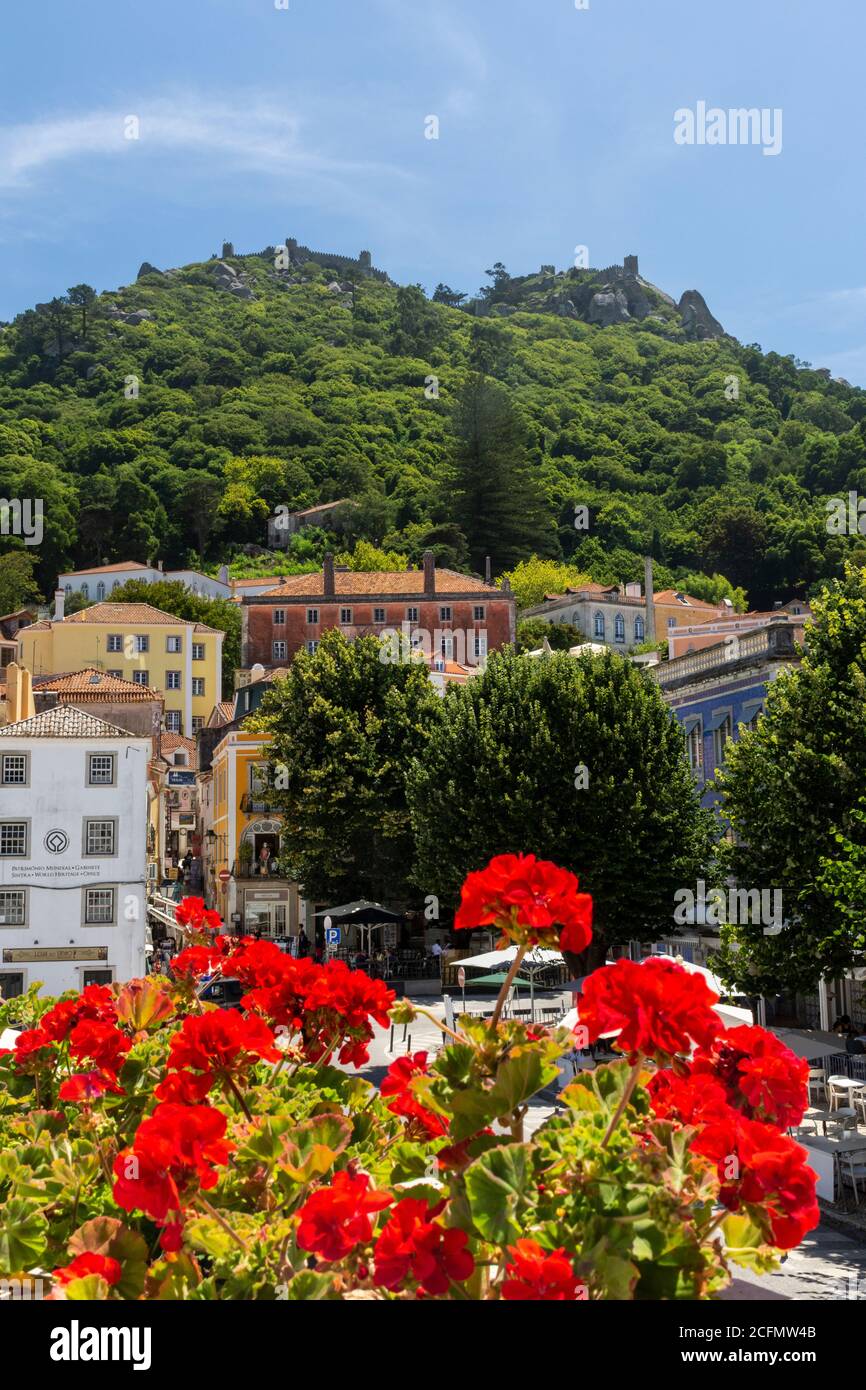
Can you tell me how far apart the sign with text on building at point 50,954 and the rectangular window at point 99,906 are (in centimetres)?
86

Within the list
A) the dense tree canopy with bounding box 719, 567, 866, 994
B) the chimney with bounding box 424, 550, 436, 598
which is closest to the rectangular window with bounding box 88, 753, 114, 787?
the dense tree canopy with bounding box 719, 567, 866, 994

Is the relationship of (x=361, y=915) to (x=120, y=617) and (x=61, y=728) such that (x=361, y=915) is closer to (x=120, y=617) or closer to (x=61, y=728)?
(x=61, y=728)

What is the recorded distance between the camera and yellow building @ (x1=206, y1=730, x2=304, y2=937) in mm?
61875

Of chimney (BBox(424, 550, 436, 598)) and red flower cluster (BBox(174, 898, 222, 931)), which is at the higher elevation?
chimney (BBox(424, 550, 436, 598))

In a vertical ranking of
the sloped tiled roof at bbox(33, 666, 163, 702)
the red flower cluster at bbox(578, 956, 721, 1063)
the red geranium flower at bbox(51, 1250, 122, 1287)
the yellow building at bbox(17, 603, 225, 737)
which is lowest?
the red geranium flower at bbox(51, 1250, 122, 1287)

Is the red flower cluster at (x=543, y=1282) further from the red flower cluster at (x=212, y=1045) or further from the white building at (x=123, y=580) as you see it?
the white building at (x=123, y=580)

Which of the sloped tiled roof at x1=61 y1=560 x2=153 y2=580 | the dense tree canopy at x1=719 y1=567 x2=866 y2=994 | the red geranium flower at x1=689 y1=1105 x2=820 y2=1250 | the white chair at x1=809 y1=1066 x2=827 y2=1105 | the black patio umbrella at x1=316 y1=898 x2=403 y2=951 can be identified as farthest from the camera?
the sloped tiled roof at x1=61 y1=560 x2=153 y2=580

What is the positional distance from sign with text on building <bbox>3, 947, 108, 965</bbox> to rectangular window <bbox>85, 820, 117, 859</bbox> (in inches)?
118

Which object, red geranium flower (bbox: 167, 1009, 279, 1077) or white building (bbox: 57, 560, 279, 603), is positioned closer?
red geranium flower (bbox: 167, 1009, 279, 1077)

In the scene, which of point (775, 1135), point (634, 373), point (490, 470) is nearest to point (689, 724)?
point (775, 1135)

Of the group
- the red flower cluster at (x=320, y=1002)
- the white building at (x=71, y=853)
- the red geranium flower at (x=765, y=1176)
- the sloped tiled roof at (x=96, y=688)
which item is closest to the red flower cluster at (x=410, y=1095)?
the red flower cluster at (x=320, y=1002)

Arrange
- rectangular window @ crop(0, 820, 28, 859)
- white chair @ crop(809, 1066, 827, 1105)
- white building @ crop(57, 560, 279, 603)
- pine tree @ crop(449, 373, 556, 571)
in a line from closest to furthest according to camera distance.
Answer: white chair @ crop(809, 1066, 827, 1105) → rectangular window @ crop(0, 820, 28, 859) → white building @ crop(57, 560, 279, 603) → pine tree @ crop(449, 373, 556, 571)

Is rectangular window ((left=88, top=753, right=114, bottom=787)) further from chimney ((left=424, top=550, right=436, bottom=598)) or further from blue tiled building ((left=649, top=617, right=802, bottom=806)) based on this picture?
chimney ((left=424, top=550, right=436, bottom=598))
